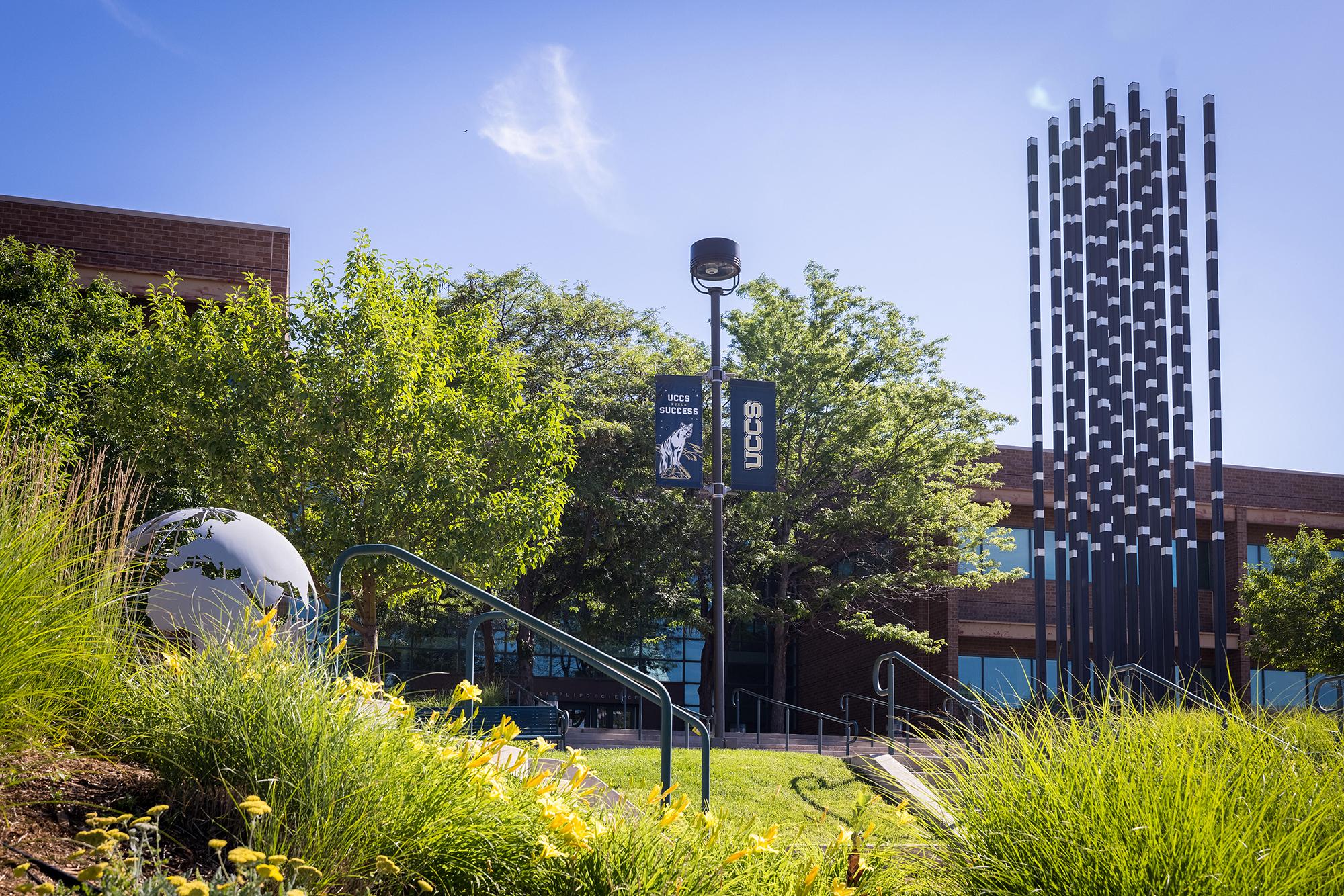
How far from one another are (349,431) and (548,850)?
1254 cm

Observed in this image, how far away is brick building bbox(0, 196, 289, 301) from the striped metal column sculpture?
1649cm

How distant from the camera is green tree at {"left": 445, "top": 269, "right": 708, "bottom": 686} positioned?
25312mm

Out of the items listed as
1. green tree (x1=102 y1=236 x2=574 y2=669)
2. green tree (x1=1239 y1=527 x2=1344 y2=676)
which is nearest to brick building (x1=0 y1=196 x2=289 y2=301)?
green tree (x1=102 y1=236 x2=574 y2=669)

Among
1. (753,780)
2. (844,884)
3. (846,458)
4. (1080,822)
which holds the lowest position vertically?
(753,780)

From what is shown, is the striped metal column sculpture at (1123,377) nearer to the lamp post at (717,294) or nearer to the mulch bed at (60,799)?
the lamp post at (717,294)

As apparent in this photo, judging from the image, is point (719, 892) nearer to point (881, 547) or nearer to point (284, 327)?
point (284, 327)

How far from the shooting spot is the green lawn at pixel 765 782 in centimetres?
978

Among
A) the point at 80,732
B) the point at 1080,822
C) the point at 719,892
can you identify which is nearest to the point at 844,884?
the point at 719,892

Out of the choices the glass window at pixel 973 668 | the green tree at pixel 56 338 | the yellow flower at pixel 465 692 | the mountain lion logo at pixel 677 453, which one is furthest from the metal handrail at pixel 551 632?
the glass window at pixel 973 668

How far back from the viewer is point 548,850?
140 inches

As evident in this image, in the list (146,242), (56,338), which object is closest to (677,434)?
(56,338)

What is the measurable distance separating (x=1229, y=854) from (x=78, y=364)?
17.3m

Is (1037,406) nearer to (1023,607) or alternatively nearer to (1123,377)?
(1123,377)

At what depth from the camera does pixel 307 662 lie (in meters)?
4.53
